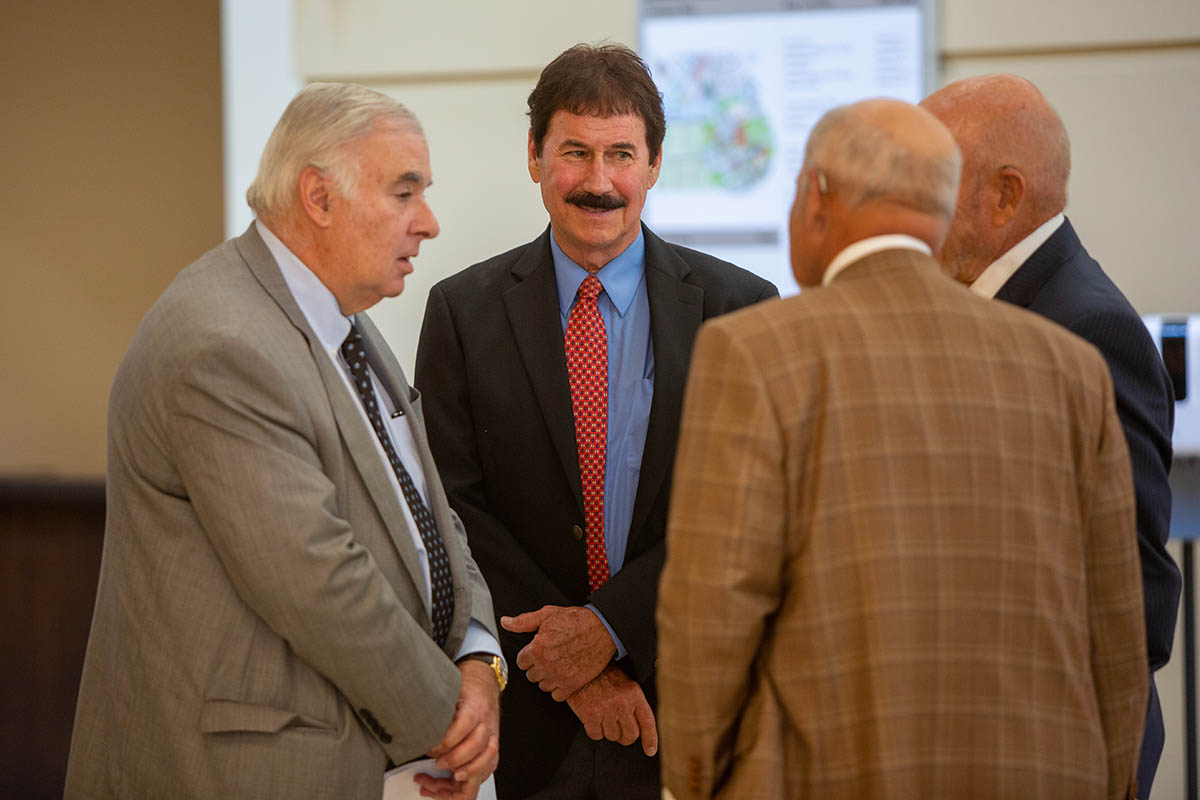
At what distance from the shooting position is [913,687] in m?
1.34

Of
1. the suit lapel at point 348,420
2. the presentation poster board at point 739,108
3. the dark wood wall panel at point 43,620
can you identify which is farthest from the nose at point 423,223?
the dark wood wall panel at point 43,620

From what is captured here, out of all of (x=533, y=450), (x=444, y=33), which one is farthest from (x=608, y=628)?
(x=444, y=33)

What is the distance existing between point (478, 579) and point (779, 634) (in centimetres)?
78

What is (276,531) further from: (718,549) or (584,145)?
(584,145)

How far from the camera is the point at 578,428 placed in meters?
2.25

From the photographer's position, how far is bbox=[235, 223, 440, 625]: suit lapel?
167cm

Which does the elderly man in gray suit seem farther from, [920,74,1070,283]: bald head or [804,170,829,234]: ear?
[920,74,1070,283]: bald head

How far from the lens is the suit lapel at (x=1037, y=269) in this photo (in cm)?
196

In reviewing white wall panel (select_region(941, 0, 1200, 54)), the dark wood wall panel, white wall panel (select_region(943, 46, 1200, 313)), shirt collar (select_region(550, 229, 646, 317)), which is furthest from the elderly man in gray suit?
the dark wood wall panel

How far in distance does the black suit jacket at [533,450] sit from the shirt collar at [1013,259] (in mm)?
529

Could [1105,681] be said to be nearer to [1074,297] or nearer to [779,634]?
[779,634]

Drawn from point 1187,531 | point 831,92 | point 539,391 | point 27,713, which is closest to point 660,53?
point 831,92

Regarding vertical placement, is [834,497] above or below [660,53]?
below

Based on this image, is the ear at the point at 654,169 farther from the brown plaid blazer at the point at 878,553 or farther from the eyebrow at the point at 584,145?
the brown plaid blazer at the point at 878,553
